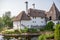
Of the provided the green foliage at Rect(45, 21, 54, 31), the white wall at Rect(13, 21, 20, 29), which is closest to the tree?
the white wall at Rect(13, 21, 20, 29)

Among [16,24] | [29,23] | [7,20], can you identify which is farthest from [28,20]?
[7,20]

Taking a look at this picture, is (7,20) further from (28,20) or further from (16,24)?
(28,20)

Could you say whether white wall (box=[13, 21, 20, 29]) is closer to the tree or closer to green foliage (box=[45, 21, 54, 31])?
the tree

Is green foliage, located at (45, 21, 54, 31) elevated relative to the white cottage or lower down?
lower down

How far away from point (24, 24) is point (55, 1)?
0.49 m

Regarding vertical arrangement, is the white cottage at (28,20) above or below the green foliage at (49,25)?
above

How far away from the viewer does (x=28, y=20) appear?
3.79m

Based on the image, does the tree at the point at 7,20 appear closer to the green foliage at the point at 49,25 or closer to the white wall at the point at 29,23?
the white wall at the point at 29,23

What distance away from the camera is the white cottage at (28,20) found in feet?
12.4

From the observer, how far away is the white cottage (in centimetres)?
378

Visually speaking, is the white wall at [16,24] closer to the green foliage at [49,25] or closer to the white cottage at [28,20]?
the white cottage at [28,20]

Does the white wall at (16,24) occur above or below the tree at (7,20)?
below

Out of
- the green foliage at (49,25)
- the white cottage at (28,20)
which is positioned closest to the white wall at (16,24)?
the white cottage at (28,20)

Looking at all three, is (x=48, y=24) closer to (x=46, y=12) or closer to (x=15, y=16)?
(x=46, y=12)
